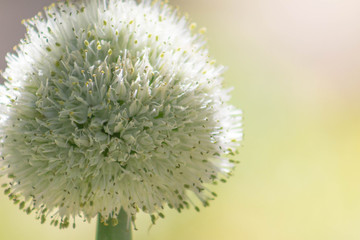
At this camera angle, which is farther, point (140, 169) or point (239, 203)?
point (239, 203)

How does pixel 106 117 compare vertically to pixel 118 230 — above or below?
above

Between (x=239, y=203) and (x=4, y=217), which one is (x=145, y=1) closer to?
(x=239, y=203)

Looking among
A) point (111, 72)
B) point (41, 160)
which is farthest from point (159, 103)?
point (41, 160)

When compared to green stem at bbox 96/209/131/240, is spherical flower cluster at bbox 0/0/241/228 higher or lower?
higher
